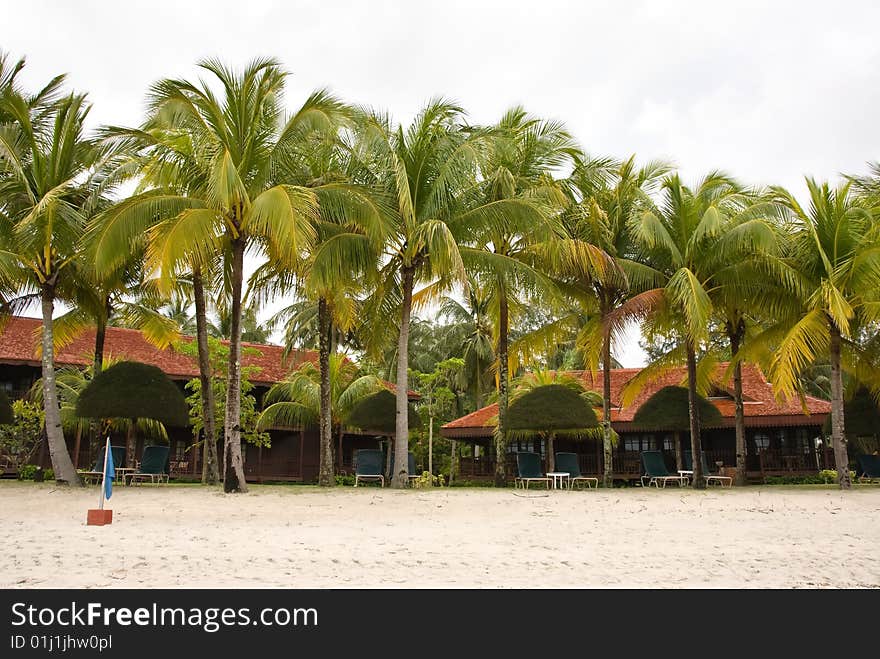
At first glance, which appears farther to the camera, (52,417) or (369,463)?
(369,463)

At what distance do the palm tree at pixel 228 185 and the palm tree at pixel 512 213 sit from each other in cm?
370

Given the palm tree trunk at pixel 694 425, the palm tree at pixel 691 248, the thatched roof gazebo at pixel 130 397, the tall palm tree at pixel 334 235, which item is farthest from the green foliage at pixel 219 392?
the palm tree trunk at pixel 694 425

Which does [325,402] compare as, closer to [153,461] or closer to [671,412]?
[153,461]

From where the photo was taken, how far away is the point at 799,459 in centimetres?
2266

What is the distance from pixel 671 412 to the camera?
19.4m

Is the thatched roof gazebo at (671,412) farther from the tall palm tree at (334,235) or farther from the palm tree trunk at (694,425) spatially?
the tall palm tree at (334,235)

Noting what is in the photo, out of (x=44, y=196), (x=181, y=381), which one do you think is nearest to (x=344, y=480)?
(x=181, y=381)

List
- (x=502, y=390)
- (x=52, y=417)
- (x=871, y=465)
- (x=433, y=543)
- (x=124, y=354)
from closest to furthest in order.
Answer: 1. (x=433, y=543)
2. (x=52, y=417)
3. (x=502, y=390)
4. (x=871, y=465)
5. (x=124, y=354)

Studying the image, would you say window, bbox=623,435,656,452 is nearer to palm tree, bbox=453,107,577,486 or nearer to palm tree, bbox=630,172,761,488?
palm tree, bbox=630,172,761,488

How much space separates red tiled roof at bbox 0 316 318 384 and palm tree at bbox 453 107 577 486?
11.1 metres

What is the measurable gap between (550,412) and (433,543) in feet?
34.6

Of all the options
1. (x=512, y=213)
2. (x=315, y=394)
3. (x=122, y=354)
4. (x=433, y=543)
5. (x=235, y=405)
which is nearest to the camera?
(x=433, y=543)

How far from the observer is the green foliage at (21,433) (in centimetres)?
2112
